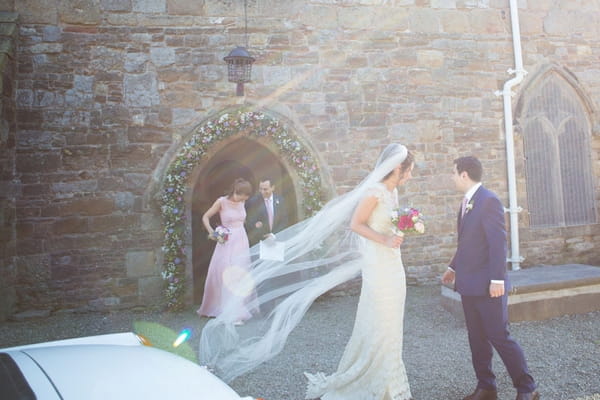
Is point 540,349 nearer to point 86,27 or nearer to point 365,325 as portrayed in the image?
point 365,325

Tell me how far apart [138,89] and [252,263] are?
421 centimetres

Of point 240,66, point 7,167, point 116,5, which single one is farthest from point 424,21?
point 7,167

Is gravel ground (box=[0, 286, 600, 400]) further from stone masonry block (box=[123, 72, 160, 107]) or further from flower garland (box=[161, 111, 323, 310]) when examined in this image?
stone masonry block (box=[123, 72, 160, 107])

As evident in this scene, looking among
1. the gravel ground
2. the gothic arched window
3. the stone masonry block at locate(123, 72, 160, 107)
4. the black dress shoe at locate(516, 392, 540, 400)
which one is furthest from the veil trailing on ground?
the gothic arched window

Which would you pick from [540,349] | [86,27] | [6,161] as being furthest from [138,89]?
[540,349]

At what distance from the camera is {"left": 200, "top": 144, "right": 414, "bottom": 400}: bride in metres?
3.04

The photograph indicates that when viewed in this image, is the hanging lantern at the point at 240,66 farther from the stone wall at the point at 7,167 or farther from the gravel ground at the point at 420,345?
the gravel ground at the point at 420,345

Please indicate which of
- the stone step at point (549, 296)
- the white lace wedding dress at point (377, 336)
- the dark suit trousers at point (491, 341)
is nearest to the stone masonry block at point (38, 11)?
the white lace wedding dress at point (377, 336)

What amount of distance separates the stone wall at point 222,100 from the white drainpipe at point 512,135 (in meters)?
0.15

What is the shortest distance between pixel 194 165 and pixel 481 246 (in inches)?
188

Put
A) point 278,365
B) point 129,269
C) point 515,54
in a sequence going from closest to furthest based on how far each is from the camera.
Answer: point 278,365 → point 129,269 → point 515,54

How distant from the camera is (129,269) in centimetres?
646

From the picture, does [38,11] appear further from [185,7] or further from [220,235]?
[220,235]

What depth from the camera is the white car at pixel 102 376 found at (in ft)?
4.43
